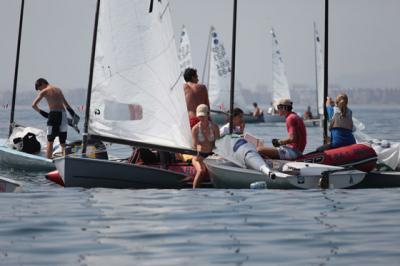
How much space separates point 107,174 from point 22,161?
249 inches

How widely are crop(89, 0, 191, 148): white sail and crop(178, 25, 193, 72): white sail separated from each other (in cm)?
3953

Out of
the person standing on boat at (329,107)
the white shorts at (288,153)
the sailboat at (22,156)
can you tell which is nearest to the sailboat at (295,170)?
the white shorts at (288,153)

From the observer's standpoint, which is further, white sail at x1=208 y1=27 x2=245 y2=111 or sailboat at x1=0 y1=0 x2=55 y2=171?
white sail at x1=208 y1=27 x2=245 y2=111

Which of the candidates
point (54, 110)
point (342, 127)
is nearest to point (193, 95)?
point (342, 127)

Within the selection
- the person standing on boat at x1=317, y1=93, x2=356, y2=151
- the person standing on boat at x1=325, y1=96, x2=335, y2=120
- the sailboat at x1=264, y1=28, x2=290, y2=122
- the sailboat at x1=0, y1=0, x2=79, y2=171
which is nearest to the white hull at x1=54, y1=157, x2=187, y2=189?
the person standing on boat at x1=317, y1=93, x2=356, y2=151

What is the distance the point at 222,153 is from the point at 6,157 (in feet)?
26.3

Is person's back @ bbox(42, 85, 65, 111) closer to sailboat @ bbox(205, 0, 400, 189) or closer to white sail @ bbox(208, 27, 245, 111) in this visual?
sailboat @ bbox(205, 0, 400, 189)

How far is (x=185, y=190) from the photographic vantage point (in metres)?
16.7

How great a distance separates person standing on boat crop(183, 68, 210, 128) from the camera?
1836cm

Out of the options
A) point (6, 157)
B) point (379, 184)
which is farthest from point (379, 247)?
point (6, 157)

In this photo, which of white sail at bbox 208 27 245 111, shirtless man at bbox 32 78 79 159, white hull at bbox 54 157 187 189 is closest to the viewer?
white hull at bbox 54 157 187 189

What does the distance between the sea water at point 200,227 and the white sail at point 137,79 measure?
1.37 meters

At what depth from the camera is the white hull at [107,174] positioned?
16.7 metres

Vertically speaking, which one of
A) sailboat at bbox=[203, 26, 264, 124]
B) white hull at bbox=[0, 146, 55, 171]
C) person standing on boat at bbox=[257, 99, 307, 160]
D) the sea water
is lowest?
the sea water
